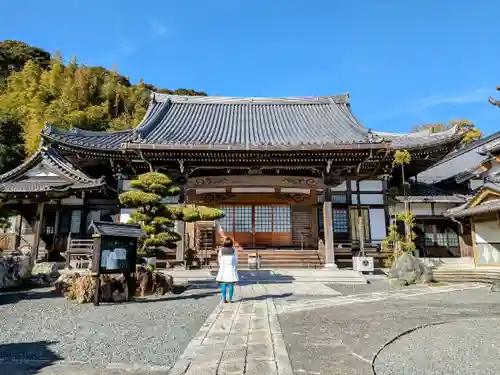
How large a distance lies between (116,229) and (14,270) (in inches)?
179

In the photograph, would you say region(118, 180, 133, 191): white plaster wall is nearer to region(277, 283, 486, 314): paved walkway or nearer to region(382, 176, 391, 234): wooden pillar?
region(277, 283, 486, 314): paved walkway

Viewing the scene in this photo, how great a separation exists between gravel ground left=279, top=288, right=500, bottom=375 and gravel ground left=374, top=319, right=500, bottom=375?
0.07ft

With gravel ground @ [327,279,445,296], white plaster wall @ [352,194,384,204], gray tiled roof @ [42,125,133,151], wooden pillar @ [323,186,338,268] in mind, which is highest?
gray tiled roof @ [42,125,133,151]

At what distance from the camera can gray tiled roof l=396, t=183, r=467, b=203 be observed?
14.8 metres

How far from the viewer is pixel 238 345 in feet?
11.9

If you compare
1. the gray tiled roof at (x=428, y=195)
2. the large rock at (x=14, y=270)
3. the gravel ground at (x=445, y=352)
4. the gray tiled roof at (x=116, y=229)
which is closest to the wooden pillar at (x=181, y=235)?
the gray tiled roof at (x=116, y=229)

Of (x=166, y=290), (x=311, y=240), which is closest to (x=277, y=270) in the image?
(x=311, y=240)

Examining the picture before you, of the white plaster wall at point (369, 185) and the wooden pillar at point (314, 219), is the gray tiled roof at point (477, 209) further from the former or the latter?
the wooden pillar at point (314, 219)

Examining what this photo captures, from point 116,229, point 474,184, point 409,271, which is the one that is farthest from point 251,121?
point 474,184

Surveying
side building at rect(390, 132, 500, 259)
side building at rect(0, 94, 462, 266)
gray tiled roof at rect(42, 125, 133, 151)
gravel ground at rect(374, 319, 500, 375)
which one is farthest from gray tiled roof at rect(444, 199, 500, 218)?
gray tiled roof at rect(42, 125, 133, 151)

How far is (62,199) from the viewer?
46.2 feet

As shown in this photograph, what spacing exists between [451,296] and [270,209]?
29.6ft

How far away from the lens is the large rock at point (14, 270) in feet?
29.0

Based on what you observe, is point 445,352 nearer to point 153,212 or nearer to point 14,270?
point 153,212
